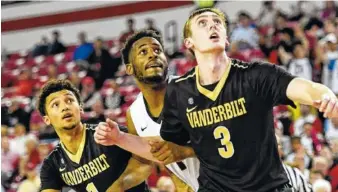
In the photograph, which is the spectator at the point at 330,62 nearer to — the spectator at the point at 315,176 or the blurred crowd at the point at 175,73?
the blurred crowd at the point at 175,73

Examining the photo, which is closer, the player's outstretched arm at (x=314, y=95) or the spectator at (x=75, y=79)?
the player's outstretched arm at (x=314, y=95)

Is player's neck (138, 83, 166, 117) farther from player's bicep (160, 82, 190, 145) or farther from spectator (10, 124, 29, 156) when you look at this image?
spectator (10, 124, 29, 156)

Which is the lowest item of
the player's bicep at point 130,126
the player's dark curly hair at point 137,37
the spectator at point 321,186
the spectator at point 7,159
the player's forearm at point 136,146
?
the spectator at point 321,186

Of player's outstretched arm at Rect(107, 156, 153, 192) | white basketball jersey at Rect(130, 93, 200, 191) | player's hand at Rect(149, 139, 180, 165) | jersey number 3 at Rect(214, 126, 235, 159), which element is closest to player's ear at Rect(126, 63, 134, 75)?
white basketball jersey at Rect(130, 93, 200, 191)

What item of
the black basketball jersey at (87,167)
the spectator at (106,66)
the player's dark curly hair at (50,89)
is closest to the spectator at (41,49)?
the spectator at (106,66)

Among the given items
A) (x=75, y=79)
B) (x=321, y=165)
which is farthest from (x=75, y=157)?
(x=75, y=79)

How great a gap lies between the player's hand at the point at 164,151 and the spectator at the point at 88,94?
952cm

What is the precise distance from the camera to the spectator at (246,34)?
15.1m

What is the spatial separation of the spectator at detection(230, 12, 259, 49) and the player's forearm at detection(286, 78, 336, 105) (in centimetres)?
1048

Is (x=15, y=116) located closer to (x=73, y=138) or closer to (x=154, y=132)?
(x=73, y=138)

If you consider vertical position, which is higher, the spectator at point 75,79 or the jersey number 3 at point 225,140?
the spectator at point 75,79

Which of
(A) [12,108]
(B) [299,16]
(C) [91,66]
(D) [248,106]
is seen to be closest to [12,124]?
(A) [12,108]

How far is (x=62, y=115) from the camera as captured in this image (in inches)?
246

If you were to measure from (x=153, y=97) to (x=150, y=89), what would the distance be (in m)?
0.08
